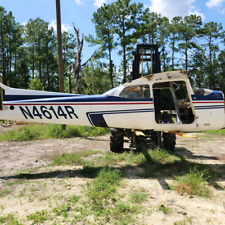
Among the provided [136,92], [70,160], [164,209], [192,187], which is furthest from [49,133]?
[164,209]

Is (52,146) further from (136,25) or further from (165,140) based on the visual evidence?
(136,25)

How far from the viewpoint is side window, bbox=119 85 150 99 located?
558 cm

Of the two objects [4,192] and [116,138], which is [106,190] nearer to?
[4,192]

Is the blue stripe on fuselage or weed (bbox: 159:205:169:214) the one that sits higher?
the blue stripe on fuselage

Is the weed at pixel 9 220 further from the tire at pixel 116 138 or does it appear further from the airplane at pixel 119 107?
the tire at pixel 116 138

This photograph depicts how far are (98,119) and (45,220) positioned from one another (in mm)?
3101

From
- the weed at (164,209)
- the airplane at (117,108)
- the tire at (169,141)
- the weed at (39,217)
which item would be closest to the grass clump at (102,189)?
the weed at (39,217)

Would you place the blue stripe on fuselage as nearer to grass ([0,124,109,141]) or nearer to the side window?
the side window

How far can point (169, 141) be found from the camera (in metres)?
6.84

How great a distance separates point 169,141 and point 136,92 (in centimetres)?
250

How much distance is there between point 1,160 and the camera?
6.23 meters

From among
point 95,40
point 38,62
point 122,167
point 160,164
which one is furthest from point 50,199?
point 38,62

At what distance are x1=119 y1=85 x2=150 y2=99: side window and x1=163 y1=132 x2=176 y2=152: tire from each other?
2.13 m

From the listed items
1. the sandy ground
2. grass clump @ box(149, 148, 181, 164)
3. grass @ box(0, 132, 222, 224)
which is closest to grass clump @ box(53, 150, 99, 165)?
grass @ box(0, 132, 222, 224)
